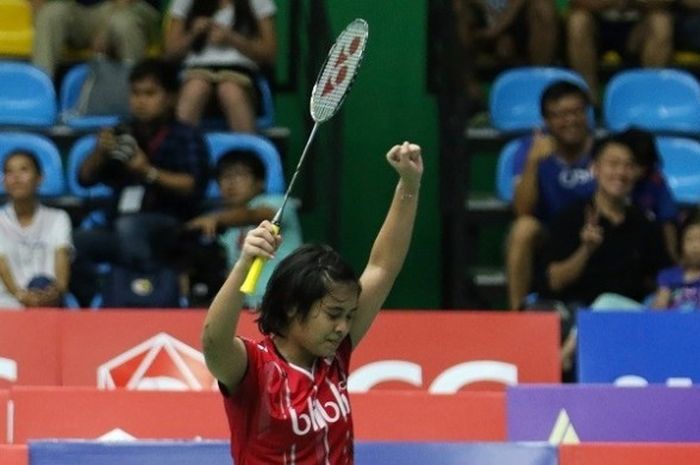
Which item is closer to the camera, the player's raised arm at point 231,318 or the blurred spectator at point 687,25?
the player's raised arm at point 231,318

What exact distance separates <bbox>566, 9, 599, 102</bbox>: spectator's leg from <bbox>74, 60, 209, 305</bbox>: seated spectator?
219 cm

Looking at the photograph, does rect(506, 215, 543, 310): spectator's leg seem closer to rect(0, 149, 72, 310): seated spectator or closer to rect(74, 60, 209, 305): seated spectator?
rect(74, 60, 209, 305): seated spectator

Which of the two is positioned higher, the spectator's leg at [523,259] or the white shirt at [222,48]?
the white shirt at [222,48]

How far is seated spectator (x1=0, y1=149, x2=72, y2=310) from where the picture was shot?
8641 millimetres

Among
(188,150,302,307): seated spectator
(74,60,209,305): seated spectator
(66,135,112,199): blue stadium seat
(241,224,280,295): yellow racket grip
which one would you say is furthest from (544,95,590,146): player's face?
(241,224,280,295): yellow racket grip

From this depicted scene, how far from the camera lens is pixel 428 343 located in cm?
739

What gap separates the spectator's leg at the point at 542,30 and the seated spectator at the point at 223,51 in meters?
1.31

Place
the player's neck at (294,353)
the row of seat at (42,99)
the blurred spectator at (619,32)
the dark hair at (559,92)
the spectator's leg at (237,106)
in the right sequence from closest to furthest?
the player's neck at (294,353), the dark hair at (559,92), the spectator's leg at (237,106), the row of seat at (42,99), the blurred spectator at (619,32)

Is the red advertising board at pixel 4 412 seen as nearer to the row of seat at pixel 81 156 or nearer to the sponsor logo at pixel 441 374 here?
the sponsor logo at pixel 441 374

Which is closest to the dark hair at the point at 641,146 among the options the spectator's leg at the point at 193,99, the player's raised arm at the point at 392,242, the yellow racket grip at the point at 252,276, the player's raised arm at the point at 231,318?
the spectator's leg at the point at 193,99

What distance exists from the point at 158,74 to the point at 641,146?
7.18 ft

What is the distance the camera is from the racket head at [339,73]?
5.08 meters

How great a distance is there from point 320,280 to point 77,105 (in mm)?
5492

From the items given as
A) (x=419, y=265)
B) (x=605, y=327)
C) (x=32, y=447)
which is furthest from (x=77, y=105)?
(x=32, y=447)
